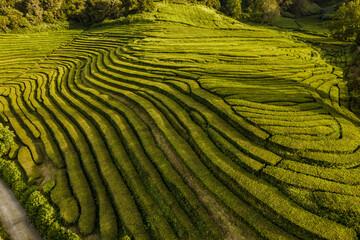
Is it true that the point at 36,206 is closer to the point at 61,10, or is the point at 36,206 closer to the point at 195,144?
the point at 195,144

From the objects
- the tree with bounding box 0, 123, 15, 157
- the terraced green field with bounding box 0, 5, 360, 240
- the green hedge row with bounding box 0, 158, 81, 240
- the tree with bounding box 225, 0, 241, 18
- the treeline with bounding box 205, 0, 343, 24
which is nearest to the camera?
the terraced green field with bounding box 0, 5, 360, 240

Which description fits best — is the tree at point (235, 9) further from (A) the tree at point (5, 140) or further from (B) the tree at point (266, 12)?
(A) the tree at point (5, 140)

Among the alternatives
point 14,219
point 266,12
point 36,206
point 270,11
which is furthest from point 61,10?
point 36,206

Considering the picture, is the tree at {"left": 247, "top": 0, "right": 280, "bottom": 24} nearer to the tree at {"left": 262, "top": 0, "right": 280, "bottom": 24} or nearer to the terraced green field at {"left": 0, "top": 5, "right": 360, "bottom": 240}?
the tree at {"left": 262, "top": 0, "right": 280, "bottom": 24}

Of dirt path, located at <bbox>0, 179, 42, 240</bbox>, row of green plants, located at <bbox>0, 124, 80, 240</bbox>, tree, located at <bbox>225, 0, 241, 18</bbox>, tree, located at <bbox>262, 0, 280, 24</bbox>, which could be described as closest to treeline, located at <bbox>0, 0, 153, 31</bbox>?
tree, located at <bbox>225, 0, 241, 18</bbox>

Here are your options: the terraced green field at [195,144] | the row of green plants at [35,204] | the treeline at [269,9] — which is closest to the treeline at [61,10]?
the treeline at [269,9]
